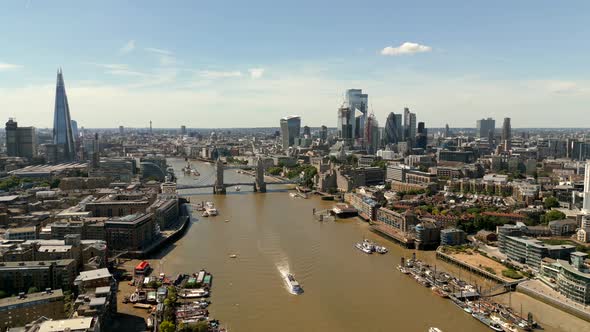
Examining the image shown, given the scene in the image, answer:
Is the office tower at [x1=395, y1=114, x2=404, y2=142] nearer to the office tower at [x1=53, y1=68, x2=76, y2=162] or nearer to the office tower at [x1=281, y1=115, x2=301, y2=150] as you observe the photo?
the office tower at [x1=281, y1=115, x2=301, y2=150]

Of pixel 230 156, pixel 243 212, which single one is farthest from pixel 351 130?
pixel 243 212

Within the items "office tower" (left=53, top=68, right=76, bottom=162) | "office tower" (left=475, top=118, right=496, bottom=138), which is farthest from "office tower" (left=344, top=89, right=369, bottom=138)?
"office tower" (left=53, top=68, right=76, bottom=162)

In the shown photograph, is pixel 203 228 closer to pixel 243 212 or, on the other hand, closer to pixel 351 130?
pixel 243 212

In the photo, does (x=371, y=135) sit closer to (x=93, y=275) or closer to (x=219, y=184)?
(x=219, y=184)

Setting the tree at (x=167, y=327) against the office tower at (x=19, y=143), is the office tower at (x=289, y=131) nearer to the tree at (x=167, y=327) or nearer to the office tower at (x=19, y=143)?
the office tower at (x=19, y=143)

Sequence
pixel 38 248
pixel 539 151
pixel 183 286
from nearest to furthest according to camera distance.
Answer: pixel 183 286 < pixel 38 248 < pixel 539 151

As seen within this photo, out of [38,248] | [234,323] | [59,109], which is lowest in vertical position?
[234,323]
